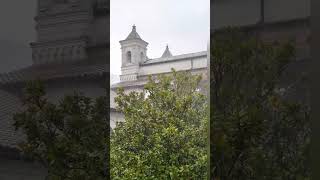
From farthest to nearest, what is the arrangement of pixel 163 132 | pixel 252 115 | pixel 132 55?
pixel 132 55, pixel 163 132, pixel 252 115

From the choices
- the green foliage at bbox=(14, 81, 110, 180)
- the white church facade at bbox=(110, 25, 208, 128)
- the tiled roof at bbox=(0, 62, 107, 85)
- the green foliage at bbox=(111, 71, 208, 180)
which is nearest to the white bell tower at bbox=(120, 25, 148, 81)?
the white church facade at bbox=(110, 25, 208, 128)

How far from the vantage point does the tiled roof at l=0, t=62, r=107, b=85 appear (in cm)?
254

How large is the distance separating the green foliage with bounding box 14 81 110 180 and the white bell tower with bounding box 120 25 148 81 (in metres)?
1.97

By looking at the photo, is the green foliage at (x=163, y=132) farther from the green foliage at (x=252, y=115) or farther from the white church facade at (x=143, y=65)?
the green foliage at (x=252, y=115)

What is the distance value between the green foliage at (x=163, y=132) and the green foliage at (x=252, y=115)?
69.5 inches

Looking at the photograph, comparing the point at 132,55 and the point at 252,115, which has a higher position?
the point at 132,55

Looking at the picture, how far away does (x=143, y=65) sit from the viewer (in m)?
4.74

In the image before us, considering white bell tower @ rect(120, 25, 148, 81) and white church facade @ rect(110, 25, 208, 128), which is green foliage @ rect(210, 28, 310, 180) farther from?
white bell tower @ rect(120, 25, 148, 81)

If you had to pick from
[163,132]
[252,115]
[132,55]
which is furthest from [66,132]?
[132,55]

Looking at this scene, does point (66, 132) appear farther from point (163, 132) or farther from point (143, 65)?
point (143, 65)

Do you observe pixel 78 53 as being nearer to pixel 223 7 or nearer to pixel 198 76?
pixel 223 7

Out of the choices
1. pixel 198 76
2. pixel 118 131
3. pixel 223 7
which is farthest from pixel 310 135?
pixel 118 131

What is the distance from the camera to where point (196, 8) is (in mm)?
4422

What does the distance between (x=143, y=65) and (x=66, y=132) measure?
2.30 meters
